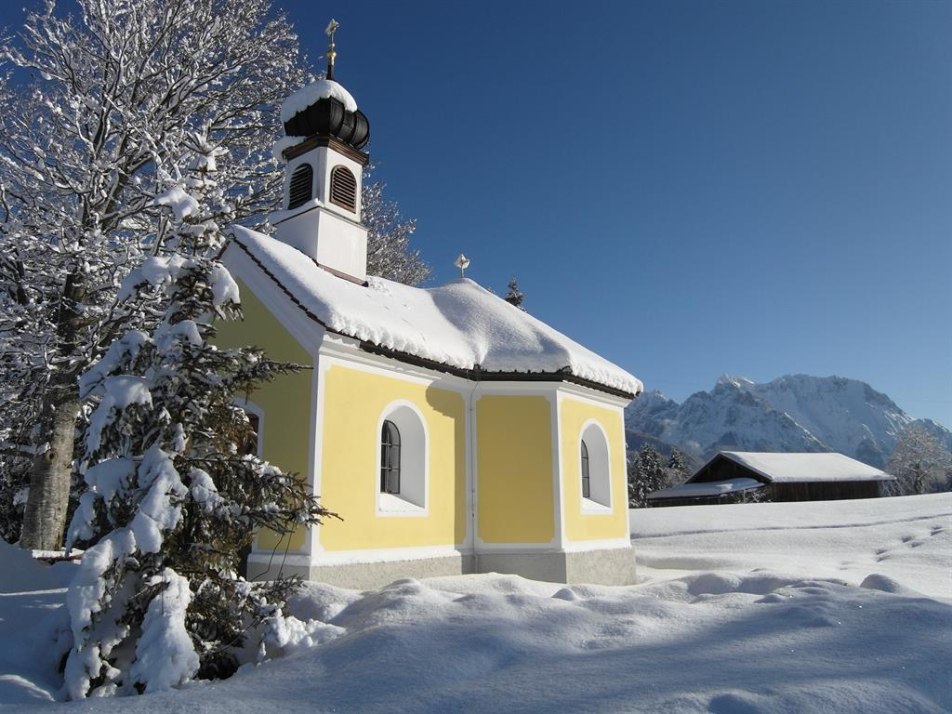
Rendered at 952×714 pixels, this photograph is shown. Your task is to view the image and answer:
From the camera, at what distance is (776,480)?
116 feet

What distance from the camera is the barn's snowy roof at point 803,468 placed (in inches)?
1430

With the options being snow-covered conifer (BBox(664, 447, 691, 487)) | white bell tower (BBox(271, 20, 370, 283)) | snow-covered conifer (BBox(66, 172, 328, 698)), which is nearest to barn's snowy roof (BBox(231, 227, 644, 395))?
white bell tower (BBox(271, 20, 370, 283))

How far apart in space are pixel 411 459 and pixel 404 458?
5.4 inches

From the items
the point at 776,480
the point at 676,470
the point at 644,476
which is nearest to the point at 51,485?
the point at 776,480

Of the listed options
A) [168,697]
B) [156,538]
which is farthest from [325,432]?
[168,697]

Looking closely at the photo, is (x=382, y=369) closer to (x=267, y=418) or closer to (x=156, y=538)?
(x=267, y=418)

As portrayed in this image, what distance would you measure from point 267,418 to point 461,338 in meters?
3.77

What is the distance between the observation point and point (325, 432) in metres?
8.70

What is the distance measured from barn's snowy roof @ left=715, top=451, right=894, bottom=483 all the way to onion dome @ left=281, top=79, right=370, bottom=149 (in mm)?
31219

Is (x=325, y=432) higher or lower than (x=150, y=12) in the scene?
lower

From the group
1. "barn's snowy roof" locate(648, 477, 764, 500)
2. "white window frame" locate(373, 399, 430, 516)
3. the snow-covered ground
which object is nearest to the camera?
the snow-covered ground

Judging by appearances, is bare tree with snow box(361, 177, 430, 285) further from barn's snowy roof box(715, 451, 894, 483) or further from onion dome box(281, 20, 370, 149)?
barn's snowy roof box(715, 451, 894, 483)

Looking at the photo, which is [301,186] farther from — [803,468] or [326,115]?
[803,468]

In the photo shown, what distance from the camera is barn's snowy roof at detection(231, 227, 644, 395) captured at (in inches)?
359
